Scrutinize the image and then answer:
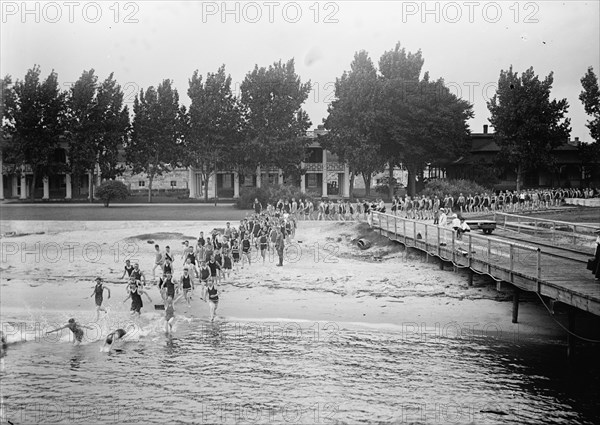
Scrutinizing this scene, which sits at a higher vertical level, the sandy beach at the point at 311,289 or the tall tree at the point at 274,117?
the tall tree at the point at 274,117

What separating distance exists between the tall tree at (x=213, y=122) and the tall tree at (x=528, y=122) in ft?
81.4

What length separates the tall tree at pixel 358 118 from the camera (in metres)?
56.2

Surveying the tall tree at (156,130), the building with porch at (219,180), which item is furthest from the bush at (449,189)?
the tall tree at (156,130)

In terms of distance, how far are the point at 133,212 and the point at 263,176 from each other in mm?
20564

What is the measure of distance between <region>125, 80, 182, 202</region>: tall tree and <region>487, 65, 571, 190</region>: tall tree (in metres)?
31.5

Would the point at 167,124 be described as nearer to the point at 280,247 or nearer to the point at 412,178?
the point at 412,178

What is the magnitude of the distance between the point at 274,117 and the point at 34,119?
23.3m

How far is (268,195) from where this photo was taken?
50.3 m

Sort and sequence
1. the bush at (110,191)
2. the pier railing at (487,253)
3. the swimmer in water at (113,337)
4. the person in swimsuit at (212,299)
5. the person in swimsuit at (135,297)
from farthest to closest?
the bush at (110,191), the person in swimsuit at (212,299), the person in swimsuit at (135,297), the pier railing at (487,253), the swimmer in water at (113,337)

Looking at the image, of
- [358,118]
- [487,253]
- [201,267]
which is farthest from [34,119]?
[487,253]

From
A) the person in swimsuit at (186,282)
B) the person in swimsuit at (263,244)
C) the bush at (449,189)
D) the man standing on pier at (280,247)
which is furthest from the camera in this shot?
the bush at (449,189)

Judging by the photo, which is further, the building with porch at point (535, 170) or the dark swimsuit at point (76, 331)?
the building with porch at point (535, 170)

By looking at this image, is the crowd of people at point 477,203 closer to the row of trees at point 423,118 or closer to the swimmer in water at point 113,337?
the row of trees at point 423,118

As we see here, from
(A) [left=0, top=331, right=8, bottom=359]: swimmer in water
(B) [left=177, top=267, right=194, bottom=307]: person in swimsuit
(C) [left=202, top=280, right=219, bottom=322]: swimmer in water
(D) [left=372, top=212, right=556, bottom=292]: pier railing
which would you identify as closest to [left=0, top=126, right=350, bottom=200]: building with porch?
(D) [left=372, top=212, right=556, bottom=292]: pier railing
